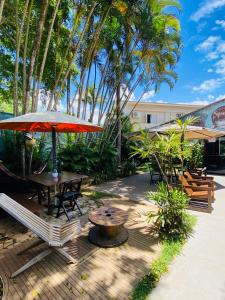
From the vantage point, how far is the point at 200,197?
215 inches

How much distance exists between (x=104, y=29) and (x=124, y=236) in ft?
27.6

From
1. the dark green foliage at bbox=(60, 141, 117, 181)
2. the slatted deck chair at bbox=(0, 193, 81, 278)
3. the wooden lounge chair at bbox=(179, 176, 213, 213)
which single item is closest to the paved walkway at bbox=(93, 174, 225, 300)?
the wooden lounge chair at bbox=(179, 176, 213, 213)

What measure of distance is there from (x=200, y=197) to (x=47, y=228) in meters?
4.53

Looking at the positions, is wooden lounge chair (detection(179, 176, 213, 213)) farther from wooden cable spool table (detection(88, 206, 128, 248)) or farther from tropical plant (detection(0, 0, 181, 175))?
tropical plant (detection(0, 0, 181, 175))

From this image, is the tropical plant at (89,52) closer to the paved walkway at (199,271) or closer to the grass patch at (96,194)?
the grass patch at (96,194)

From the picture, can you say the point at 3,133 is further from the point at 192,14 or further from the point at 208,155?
the point at 208,155

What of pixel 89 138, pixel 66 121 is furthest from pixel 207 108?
pixel 66 121

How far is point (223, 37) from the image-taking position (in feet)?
34.7

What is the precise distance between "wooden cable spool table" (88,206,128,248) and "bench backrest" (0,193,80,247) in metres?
0.66

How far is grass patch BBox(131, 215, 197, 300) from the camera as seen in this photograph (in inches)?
93.1

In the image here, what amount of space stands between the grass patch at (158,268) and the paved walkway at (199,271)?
0.07 m

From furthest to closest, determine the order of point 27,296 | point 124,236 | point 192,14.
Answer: point 192,14
point 124,236
point 27,296

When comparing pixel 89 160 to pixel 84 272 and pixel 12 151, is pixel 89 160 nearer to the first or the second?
pixel 12 151

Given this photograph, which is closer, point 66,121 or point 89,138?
point 66,121
